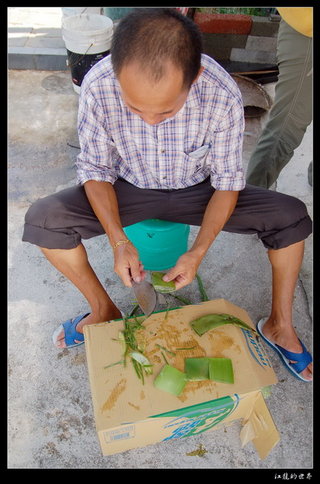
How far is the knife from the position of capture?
5.38 ft

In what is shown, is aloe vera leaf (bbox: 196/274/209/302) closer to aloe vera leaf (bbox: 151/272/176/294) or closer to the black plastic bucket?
aloe vera leaf (bbox: 151/272/176/294)

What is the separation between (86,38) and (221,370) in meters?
2.80

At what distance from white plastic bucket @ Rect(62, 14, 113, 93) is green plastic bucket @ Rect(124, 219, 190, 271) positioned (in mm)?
1867

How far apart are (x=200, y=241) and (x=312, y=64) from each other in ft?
3.65

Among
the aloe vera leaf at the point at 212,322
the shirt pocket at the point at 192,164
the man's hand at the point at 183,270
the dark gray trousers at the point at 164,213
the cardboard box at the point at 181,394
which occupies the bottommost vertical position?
the cardboard box at the point at 181,394

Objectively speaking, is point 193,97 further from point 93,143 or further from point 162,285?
point 162,285

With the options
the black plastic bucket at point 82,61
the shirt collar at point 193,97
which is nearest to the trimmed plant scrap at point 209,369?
the shirt collar at point 193,97

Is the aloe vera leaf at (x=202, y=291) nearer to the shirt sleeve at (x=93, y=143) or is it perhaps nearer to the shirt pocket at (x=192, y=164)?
the shirt pocket at (x=192, y=164)

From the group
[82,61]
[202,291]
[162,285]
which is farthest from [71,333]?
[82,61]

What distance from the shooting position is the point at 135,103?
1.27 metres

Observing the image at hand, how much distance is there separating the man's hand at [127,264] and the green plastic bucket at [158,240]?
331 mm

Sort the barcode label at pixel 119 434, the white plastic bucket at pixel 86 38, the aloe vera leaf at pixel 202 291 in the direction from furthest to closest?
the white plastic bucket at pixel 86 38 < the aloe vera leaf at pixel 202 291 < the barcode label at pixel 119 434

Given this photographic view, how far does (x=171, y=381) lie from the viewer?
1.41m

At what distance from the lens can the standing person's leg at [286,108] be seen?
194 cm
